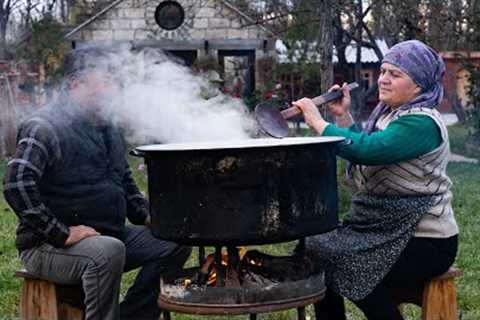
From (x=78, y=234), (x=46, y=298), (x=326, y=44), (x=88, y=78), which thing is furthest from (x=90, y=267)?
(x=326, y=44)

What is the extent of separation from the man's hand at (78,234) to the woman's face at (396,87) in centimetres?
143

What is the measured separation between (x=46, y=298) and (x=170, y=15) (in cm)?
1594

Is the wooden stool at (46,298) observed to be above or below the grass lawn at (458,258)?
above

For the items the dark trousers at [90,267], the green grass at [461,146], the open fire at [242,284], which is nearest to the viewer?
the open fire at [242,284]

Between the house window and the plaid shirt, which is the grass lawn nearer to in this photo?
the plaid shirt

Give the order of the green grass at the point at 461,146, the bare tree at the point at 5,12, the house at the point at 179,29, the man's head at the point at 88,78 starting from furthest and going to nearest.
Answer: the bare tree at the point at 5,12
the house at the point at 179,29
the green grass at the point at 461,146
the man's head at the point at 88,78

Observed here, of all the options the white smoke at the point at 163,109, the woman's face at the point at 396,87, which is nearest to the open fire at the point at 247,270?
the white smoke at the point at 163,109

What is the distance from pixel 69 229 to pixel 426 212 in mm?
1570

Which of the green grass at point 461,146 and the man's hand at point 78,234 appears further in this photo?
the green grass at point 461,146

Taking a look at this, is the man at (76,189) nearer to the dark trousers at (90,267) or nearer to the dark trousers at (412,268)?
the dark trousers at (90,267)

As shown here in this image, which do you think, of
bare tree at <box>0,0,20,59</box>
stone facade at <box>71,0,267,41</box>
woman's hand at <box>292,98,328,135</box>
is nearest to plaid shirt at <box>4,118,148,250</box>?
woman's hand at <box>292,98,328,135</box>

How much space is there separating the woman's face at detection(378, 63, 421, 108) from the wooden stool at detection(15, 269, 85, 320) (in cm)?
167

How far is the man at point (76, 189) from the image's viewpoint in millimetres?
3695

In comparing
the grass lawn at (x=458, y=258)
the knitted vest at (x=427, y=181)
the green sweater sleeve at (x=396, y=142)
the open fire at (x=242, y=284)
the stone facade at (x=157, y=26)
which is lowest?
the grass lawn at (x=458, y=258)
